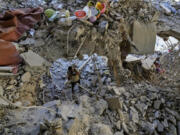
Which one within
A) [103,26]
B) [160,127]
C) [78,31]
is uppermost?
[103,26]

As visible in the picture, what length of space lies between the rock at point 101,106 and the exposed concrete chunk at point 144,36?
2.46m

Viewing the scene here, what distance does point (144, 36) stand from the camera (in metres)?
4.77

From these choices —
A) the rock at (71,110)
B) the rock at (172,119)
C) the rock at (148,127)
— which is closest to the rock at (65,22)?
the rock at (71,110)

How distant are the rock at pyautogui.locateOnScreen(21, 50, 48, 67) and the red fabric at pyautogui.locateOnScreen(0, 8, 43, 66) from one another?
5.1 inches

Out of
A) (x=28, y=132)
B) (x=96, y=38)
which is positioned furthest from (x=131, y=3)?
(x=28, y=132)

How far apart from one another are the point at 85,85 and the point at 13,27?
237cm

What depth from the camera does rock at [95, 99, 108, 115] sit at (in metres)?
2.70

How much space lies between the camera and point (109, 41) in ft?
12.3

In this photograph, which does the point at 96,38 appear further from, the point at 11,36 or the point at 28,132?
the point at 28,132

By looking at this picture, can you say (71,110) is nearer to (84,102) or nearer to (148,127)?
(84,102)

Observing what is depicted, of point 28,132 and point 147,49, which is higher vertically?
point 147,49

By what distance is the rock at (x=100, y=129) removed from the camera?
225 cm

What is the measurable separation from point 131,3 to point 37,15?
259cm

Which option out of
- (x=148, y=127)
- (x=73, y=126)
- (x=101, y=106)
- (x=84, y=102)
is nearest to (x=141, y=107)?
(x=148, y=127)
